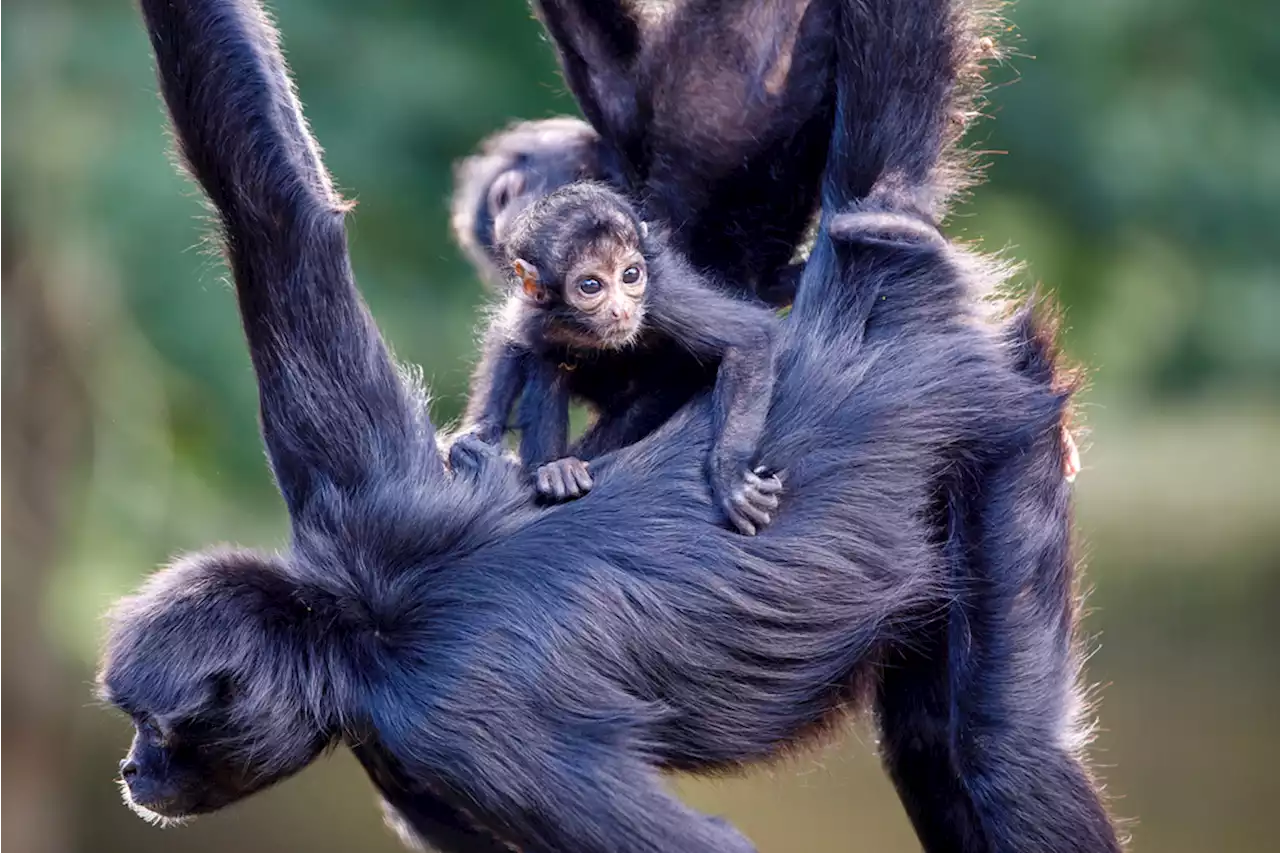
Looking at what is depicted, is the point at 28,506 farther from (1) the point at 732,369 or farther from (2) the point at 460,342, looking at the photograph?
(1) the point at 732,369

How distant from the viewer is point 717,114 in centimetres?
504

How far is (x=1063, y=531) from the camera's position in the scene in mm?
4555

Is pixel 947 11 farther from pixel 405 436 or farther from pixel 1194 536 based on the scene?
pixel 1194 536

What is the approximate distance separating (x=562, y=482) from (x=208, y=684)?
3.51 ft

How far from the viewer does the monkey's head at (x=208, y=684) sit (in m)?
3.99

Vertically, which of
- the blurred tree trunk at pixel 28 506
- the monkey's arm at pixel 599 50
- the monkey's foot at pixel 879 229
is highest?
the monkey's arm at pixel 599 50

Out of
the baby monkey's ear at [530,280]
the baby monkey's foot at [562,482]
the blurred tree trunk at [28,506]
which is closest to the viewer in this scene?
the baby monkey's foot at [562,482]

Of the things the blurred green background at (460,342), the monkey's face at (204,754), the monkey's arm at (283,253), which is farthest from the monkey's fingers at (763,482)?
the blurred green background at (460,342)

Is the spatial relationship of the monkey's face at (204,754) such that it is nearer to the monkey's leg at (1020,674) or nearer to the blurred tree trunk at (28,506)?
the monkey's leg at (1020,674)

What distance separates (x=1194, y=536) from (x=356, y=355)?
40.4 feet

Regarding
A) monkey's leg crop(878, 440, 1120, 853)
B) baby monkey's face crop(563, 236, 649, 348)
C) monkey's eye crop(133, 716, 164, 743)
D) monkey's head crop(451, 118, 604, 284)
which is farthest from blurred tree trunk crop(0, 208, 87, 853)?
monkey's leg crop(878, 440, 1120, 853)

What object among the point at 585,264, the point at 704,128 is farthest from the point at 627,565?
the point at 704,128

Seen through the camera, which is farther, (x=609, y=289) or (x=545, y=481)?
(x=609, y=289)

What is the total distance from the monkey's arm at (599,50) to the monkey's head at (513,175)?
483 mm
